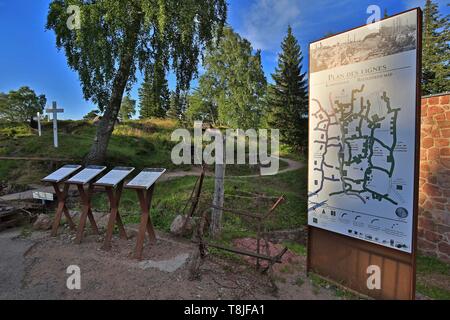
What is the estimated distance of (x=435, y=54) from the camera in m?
22.0

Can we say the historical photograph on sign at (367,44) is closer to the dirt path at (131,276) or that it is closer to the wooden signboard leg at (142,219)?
the dirt path at (131,276)

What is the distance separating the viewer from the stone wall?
5.17 m

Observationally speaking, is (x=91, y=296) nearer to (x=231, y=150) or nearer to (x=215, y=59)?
(x=231, y=150)

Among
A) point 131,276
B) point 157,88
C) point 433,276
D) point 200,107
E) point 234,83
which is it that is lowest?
point 433,276

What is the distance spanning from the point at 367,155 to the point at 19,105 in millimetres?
38657

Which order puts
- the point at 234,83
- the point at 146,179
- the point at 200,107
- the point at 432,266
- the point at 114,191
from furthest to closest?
the point at 200,107
the point at 234,83
the point at 432,266
the point at 114,191
the point at 146,179

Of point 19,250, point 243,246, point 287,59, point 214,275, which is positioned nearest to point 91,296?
point 214,275

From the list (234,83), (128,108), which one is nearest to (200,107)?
(234,83)

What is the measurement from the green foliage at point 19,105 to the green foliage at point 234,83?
21536 millimetres

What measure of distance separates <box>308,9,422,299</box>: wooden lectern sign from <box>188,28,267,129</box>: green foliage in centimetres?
1647

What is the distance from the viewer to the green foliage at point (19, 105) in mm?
29750
